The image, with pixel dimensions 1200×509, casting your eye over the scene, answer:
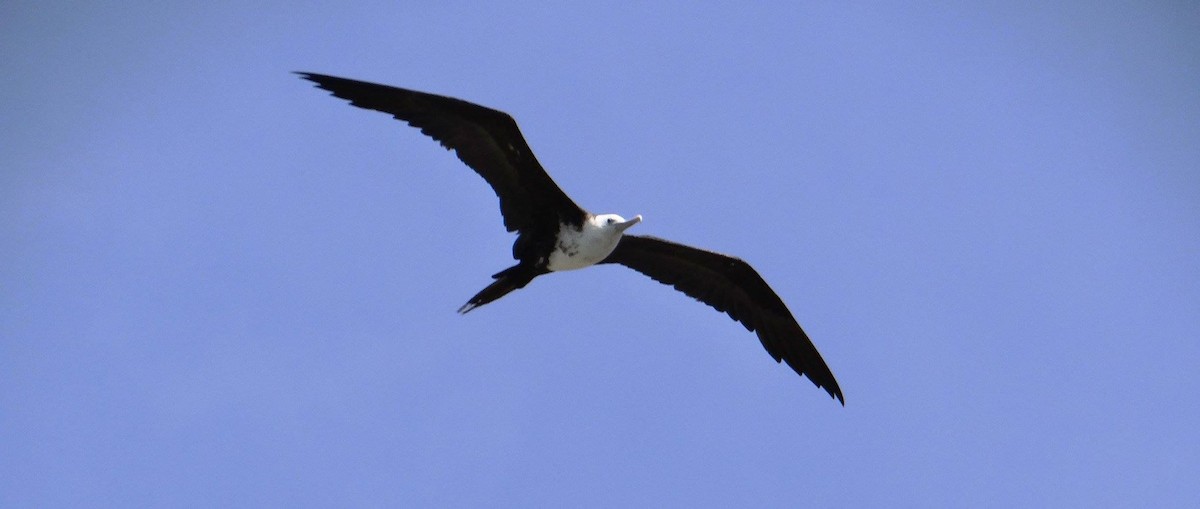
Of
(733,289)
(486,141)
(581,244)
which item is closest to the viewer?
(486,141)

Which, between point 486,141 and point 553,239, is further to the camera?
point 553,239

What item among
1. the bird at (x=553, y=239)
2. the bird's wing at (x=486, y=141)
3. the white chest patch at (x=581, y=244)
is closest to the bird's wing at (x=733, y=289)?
the bird at (x=553, y=239)

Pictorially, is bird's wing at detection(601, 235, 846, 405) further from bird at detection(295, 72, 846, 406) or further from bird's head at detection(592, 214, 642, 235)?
bird's head at detection(592, 214, 642, 235)

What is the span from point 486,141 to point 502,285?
103 centimetres

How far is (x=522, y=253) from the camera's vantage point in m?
9.36

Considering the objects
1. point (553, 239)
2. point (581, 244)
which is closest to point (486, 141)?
point (553, 239)

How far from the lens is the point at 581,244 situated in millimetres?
9297

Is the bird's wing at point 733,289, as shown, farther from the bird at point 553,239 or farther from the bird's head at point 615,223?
the bird's head at point 615,223

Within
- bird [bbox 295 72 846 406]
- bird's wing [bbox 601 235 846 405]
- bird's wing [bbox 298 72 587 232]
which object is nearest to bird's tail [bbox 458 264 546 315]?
bird [bbox 295 72 846 406]

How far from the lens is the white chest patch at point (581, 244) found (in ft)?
30.4

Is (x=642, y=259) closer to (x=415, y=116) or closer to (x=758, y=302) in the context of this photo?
(x=758, y=302)

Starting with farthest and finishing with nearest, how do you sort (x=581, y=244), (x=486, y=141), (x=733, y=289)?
1. (x=733, y=289)
2. (x=581, y=244)
3. (x=486, y=141)

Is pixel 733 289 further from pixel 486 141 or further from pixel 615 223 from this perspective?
pixel 486 141

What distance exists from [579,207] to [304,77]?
206cm
